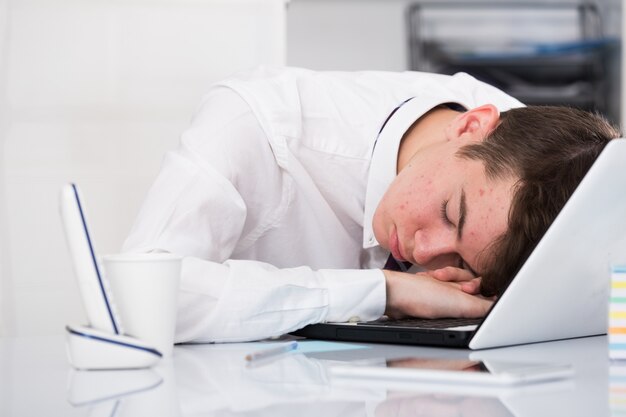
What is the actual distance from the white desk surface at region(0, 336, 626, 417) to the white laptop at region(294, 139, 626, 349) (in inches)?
1.0

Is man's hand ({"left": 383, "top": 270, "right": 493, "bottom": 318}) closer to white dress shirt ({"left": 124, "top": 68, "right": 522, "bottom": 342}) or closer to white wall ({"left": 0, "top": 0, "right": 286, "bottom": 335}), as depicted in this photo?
white dress shirt ({"left": 124, "top": 68, "right": 522, "bottom": 342})

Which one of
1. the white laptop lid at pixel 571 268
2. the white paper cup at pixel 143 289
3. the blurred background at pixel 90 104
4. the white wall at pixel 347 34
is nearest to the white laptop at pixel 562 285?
the white laptop lid at pixel 571 268

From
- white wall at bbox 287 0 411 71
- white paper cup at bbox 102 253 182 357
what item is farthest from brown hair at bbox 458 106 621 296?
white wall at bbox 287 0 411 71

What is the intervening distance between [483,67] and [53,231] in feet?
7.88

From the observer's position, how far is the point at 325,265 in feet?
5.15

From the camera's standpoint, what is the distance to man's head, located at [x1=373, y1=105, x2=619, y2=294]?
1.17m

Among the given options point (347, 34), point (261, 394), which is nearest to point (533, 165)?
point (261, 394)

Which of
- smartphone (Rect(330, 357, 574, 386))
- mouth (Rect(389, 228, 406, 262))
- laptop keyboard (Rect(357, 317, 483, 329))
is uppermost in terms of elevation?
smartphone (Rect(330, 357, 574, 386))

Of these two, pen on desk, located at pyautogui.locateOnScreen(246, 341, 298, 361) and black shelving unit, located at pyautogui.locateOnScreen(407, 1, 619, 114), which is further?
black shelving unit, located at pyautogui.locateOnScreen(407, 1, 619, 114)

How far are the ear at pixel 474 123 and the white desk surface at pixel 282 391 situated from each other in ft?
1.52

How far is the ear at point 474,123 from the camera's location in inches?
54.0

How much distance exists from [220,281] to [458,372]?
0.40 meters

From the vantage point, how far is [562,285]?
99 cm

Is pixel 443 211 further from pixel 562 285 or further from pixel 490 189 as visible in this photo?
pixel 562 285
